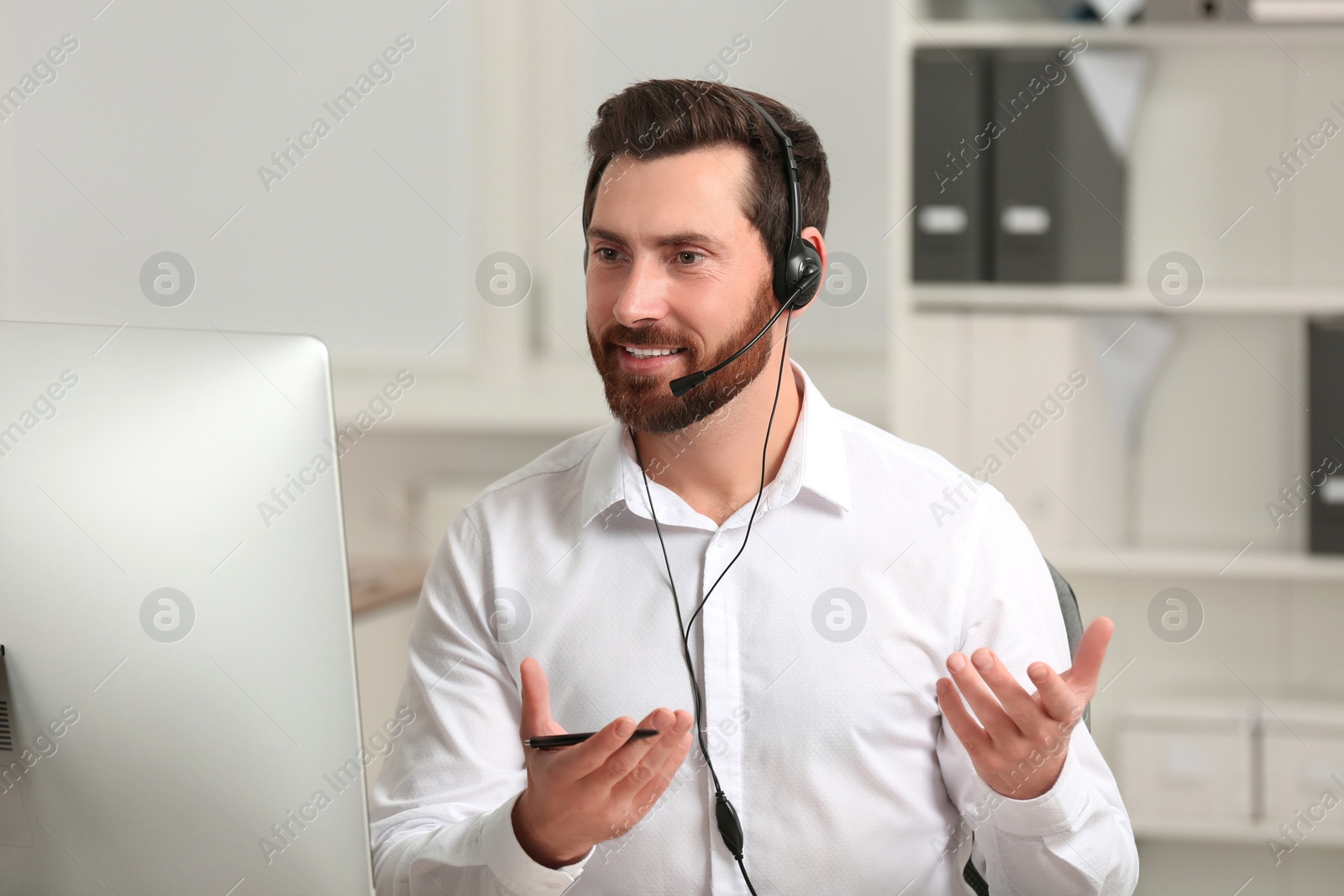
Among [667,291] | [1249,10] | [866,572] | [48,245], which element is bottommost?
[866,572]

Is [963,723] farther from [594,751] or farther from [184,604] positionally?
[184,604]

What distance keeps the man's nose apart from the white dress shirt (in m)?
0.16

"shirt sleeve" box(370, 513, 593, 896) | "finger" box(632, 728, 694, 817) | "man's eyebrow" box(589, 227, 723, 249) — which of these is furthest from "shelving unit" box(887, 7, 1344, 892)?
"finger" box(632, 728, 694, 817)

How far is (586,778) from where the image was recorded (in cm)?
86

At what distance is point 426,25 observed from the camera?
2.46m

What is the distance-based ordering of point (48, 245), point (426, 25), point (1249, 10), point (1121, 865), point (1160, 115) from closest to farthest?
point (1121, 865), point (1249, 10), point (1160, 115), point (426, 25), point (48, 245)

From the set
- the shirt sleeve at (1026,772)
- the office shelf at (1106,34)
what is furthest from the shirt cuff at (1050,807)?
the office shelf at (1106,34)

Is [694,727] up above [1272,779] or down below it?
above

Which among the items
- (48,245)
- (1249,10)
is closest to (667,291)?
(1249,10)

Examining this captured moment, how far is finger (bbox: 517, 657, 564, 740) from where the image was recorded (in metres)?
0.89

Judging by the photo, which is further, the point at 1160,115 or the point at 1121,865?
the point at 1160,115

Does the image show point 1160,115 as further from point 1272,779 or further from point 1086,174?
point 1272,779

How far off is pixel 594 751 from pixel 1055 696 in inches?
14.2

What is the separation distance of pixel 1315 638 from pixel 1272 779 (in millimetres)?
325
